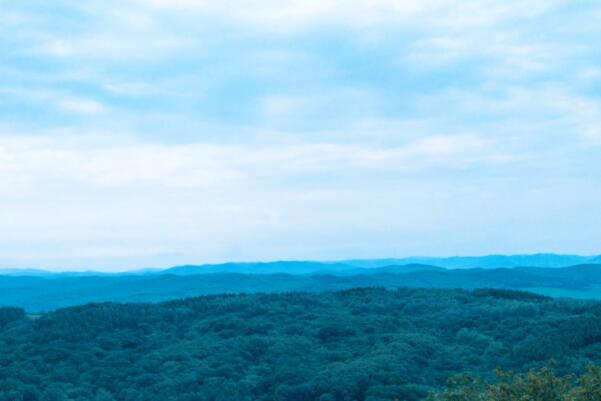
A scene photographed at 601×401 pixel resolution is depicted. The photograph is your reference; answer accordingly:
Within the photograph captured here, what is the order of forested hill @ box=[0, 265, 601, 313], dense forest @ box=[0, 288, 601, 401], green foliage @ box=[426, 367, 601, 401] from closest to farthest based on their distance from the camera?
green foliage @ box=[426, 367, 601, 401], dense forest @ box=[0, 288, 601, 401], forested hill @ box=[0, 265, 601, 313]

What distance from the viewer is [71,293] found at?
627 feet

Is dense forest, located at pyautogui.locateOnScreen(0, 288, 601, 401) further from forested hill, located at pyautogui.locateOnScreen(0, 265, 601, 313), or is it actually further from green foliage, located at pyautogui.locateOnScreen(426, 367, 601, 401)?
forested hill, located at pyautogui.locateOnScreen(0, 265, 601, 313)

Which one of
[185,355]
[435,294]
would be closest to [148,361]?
[185,355]

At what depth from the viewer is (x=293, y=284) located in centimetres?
17838

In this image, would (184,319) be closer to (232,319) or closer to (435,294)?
(232,319)

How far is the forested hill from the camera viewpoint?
159 meters

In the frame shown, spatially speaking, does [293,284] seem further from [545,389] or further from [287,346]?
[545,389]

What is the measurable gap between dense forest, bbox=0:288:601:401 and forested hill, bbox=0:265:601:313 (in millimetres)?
74566

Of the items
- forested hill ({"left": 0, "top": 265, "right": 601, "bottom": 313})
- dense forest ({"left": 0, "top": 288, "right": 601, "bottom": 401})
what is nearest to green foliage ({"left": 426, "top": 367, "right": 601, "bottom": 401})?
dense forest ({"left": 0, "top": 288, "right": 601, "bottom": 401})

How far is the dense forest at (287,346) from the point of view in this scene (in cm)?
5097

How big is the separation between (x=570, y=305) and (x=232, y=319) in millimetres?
33493

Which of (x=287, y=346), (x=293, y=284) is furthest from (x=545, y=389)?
(x=293, y=284)

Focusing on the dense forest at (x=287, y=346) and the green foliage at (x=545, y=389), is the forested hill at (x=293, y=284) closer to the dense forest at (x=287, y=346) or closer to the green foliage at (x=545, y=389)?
the dense forest at (x=287, y=346)

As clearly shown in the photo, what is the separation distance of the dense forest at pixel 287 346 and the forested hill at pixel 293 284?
74566 mm
